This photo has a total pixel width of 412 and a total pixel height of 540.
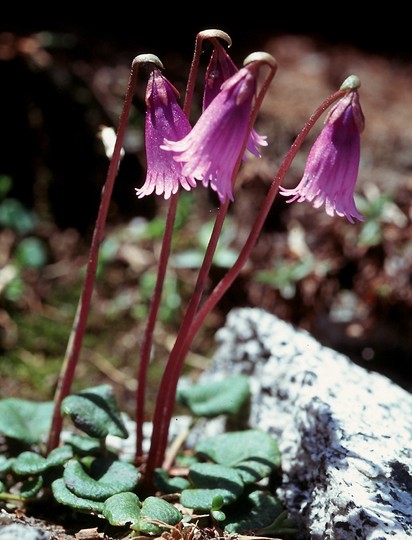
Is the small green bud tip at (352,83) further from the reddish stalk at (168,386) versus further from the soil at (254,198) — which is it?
the soil at (254,198)

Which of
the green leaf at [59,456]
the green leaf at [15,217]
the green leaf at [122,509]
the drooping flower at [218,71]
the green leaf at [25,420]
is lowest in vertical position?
the green leaf at [25,420]

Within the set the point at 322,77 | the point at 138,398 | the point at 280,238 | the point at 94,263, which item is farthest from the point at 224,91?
the point at 322,77

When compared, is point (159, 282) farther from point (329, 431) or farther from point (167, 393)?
→ point (329, 431)

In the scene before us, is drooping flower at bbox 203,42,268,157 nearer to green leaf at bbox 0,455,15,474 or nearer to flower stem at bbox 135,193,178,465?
flower stem at bbox 135,193,178,465

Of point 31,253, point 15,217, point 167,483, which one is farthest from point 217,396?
point 15,217

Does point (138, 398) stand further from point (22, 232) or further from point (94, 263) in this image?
point (22, 232)

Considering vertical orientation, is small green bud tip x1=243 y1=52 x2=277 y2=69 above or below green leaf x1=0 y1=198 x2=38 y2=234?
above

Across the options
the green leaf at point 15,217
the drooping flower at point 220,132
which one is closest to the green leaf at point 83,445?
the drooping flower at point 220,132

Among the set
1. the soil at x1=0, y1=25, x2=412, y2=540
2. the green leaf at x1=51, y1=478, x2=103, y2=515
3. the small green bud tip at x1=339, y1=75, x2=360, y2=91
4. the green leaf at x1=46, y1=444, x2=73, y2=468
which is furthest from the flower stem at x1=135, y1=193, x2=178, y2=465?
the soil at x1=0, y1=25, x2=412, y2=540
